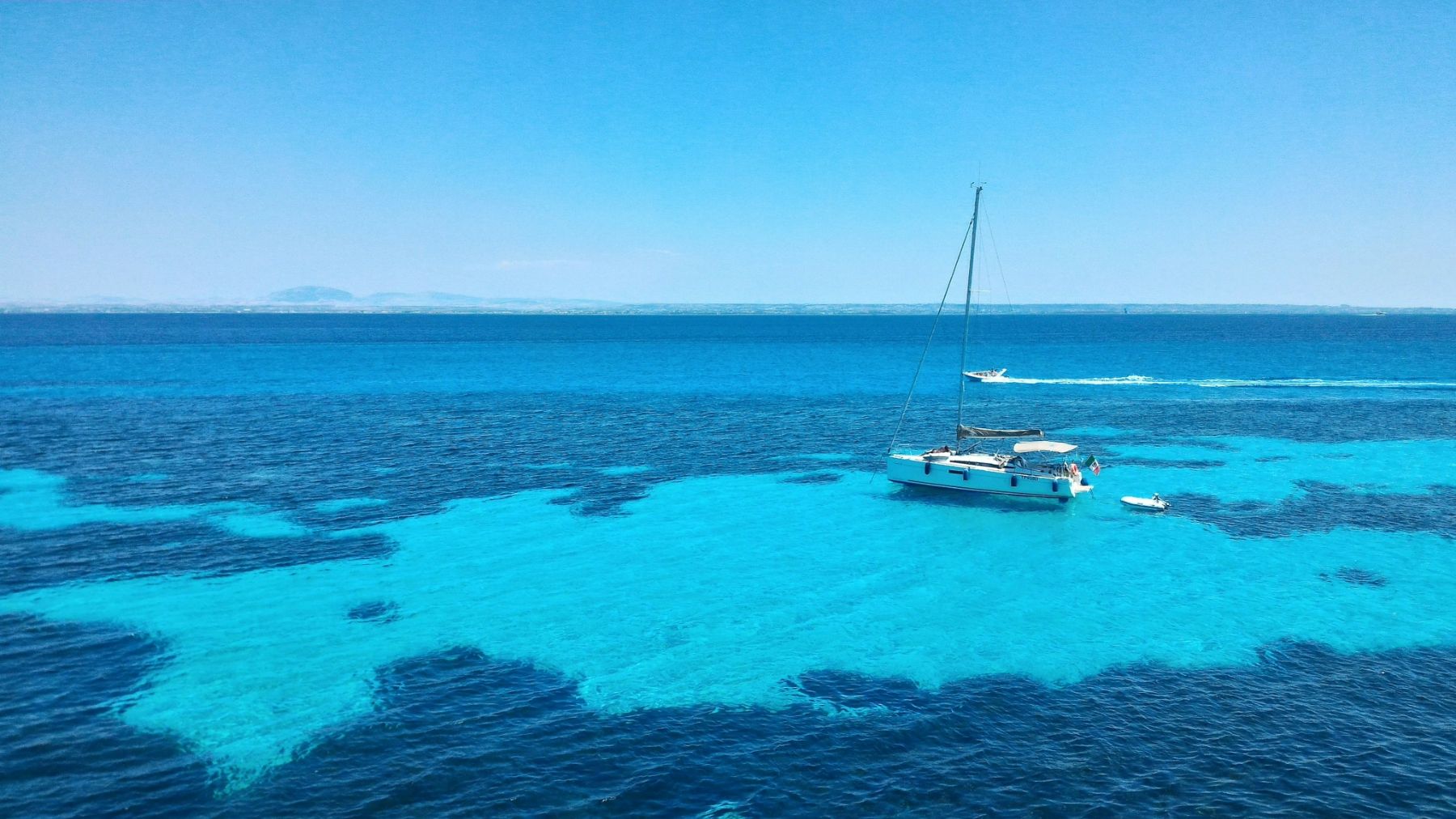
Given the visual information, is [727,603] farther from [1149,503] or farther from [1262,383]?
[1262,383]

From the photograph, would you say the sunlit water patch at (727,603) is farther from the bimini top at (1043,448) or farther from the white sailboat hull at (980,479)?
the bimini top at (1043,448)

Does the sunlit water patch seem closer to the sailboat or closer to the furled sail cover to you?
the sailboat

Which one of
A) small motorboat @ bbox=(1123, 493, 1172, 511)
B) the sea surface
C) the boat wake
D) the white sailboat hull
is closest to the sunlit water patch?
the sea surface

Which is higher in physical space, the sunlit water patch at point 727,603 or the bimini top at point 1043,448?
the bimini top at point 1043,448

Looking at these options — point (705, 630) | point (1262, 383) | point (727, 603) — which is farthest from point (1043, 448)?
point (1262, 383)

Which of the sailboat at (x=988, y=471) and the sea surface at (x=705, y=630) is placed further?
the sailboat at (x=988, y=471)

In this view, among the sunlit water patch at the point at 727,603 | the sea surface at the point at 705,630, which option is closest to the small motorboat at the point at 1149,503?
the sea surface at the point at 705,630

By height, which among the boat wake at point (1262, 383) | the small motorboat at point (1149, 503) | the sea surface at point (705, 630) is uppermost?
the boat wake at point (1262, 383)
